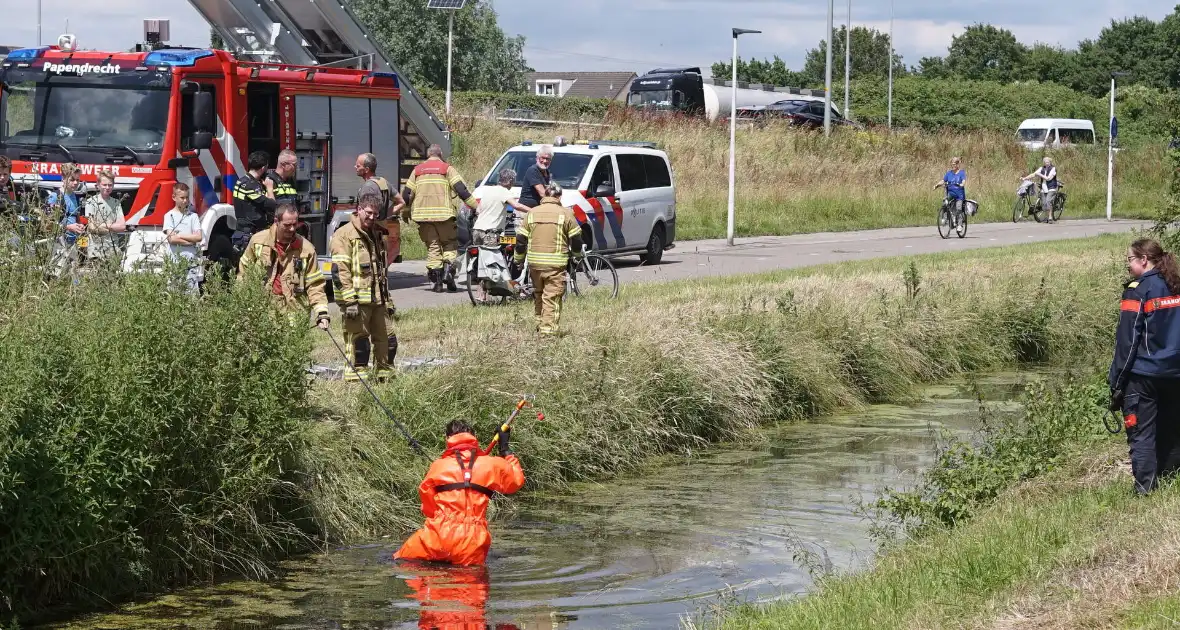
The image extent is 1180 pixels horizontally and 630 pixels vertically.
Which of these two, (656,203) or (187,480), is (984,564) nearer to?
(187,480)

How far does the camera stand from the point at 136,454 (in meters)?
8.23

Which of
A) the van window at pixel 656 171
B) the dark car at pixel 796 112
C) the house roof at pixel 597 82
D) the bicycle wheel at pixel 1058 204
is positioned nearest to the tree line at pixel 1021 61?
the house roof at pixel 597 82

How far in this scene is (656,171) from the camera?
24.2 m

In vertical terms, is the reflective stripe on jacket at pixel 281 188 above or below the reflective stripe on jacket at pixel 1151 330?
above

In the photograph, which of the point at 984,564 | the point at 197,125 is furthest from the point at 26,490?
the point at 197,125

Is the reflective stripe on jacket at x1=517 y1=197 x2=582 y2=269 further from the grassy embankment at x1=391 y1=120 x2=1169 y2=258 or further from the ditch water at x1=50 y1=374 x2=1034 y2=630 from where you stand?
the grassy embankment at x1=391 y1=120 x2=1169 y2=258

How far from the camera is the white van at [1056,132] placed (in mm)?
54562

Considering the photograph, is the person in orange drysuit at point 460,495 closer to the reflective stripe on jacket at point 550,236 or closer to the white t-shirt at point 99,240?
the white t-shirt at point 99,240

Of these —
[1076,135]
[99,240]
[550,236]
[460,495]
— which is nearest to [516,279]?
[550,236]

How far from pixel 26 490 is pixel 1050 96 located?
7391cm

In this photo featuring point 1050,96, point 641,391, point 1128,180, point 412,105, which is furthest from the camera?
point 1050,96

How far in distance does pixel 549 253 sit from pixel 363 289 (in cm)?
318

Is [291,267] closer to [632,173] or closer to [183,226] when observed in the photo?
[183,226]

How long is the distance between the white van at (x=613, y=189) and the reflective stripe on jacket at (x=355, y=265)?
9659 mm
